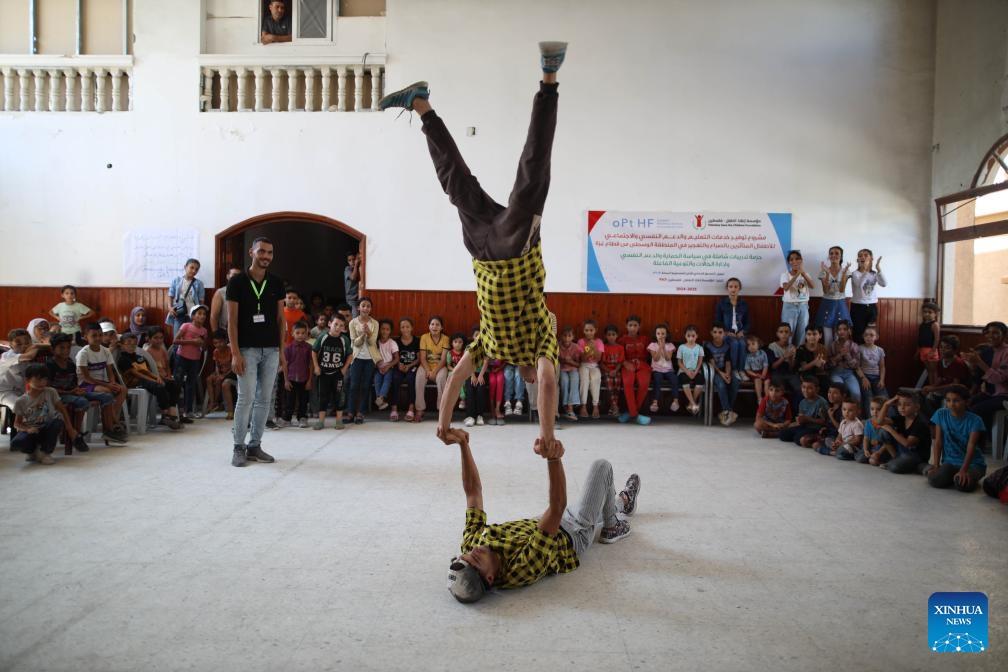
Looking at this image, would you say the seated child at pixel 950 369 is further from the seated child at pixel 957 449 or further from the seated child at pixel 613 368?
the seated child at pixel 613 368

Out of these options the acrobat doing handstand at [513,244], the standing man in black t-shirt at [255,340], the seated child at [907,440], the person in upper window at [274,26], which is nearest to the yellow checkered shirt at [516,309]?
the acrobat doing handstand at [513,244]

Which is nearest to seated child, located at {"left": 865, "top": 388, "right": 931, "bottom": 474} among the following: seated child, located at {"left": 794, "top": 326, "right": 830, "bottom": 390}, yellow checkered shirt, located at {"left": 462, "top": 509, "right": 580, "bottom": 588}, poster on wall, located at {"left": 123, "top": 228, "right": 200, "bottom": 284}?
seated child, located at {"left": 794, "top": 326, "right": 830, "bottom": 390}

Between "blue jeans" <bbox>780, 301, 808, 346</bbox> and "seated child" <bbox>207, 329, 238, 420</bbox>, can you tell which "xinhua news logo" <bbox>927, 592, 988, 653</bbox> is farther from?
"seated child" <bbox>207, 329, 238, 420</bbox>

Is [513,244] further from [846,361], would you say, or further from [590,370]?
[846,361]

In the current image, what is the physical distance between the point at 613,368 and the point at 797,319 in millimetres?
2033

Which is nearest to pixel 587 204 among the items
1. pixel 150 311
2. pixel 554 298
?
pixel 554 298

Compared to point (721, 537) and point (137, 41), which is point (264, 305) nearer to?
point (721, 537)

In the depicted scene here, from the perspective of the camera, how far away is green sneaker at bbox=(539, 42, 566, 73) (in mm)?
2422

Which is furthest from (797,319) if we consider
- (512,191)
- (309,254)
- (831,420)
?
(309,254)

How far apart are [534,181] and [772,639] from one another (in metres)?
1.81

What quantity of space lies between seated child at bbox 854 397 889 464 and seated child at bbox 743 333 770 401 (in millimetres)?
1609

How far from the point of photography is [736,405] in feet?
24.6

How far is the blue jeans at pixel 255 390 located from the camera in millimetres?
4766

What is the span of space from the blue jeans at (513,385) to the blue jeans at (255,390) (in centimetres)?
264
